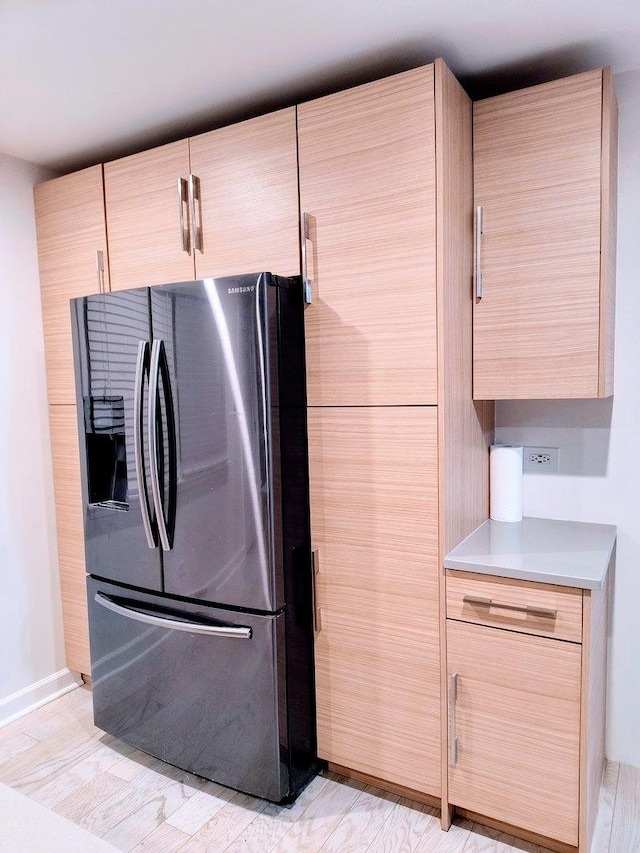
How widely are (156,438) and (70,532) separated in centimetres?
101

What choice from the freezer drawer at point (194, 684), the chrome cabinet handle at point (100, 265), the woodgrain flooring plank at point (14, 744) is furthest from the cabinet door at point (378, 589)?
the woodgrain flooring plank at point (14, 744)

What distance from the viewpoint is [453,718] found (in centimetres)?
173

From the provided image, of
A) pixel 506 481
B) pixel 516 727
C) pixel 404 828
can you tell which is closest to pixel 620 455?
pixel 506 481

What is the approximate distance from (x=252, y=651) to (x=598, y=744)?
1147mm

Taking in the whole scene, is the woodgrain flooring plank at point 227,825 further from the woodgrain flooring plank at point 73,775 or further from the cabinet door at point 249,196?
the cabinet door at point 249,196

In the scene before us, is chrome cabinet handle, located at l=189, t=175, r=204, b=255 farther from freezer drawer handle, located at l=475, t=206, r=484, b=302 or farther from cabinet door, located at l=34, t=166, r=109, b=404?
freezer drawer handle, located at l=475, t=206, r=484, b=302

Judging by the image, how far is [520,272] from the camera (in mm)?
1828

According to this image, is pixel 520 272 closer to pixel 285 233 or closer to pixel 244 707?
pixel 285 233

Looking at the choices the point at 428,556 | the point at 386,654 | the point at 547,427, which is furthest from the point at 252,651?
the point at 547,427

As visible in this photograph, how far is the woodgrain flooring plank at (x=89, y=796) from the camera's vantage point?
1.90 meters

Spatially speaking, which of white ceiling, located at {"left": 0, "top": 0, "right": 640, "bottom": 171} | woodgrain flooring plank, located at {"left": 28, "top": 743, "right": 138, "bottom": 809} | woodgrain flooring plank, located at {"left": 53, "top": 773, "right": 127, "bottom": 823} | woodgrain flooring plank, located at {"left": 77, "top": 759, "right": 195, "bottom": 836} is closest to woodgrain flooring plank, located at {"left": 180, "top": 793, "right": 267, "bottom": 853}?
woodgrain flooring plank, located at {"left": 77, "top": 759, "right": 195, "bottom": 836}

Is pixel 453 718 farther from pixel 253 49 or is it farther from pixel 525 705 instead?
pixel 253 49

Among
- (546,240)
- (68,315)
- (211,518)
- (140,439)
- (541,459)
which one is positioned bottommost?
(211,518)

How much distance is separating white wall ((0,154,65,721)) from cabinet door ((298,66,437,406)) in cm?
140
